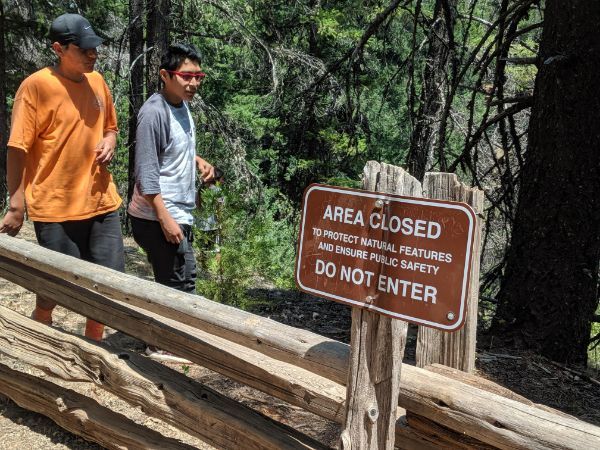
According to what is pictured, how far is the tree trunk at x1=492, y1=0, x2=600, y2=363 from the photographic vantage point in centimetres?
478

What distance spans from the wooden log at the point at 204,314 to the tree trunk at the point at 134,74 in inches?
251

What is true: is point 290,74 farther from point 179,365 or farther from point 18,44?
point 179,365

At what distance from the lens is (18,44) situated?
13.1 metres

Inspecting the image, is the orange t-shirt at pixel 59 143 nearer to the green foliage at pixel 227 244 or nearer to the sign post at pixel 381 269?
the green foliage at pixel 227 244

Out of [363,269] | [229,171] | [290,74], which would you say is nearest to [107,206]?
[363,269]

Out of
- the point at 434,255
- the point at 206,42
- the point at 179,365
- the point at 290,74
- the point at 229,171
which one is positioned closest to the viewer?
the point at 434,255

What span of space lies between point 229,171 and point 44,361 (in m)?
8.18

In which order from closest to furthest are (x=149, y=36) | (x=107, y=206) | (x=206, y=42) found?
(x=107, y=206) < (x=149, y=36) < (x=206, y=42)

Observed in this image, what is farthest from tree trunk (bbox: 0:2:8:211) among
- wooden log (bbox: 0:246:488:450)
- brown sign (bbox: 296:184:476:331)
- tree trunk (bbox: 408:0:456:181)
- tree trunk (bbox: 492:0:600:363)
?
brown sign (bbox: 296:184:476:331)

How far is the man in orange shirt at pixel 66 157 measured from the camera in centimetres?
388

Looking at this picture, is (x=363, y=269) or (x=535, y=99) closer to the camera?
(x=363, y=269)

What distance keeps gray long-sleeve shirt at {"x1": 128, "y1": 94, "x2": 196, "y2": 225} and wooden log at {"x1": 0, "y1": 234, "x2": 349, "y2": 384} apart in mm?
608

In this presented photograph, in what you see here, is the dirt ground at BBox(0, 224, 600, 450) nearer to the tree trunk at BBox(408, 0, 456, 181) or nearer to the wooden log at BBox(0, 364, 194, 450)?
the wooden log at BBox(0, 364, 194, 450)

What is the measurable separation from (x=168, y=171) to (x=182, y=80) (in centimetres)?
56
